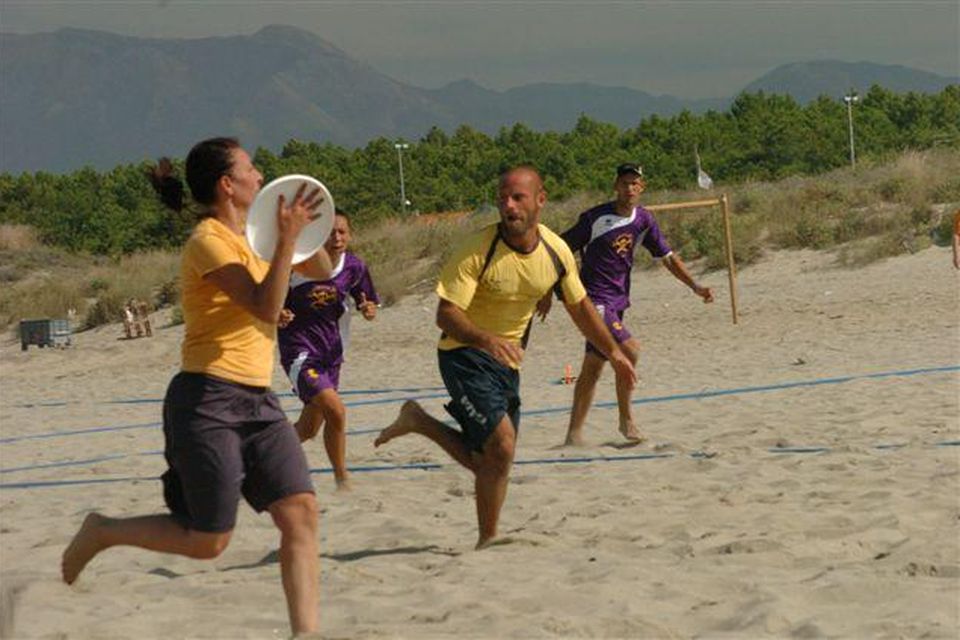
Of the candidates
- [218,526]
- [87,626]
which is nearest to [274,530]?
[87,626]

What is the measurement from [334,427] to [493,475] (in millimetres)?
2015

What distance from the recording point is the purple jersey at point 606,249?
999 centimetres

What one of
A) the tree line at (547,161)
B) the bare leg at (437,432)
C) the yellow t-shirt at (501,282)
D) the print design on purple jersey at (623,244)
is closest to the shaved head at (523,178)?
the yellow t-shirt at (501,282)

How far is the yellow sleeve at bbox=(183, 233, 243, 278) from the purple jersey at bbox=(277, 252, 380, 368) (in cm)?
356

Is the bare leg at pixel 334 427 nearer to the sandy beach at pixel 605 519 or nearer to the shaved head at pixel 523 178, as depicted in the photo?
the sandy beach at pixel 605 519

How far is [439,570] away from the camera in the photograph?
6.29 meters

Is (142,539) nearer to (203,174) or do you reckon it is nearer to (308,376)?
(203,174)

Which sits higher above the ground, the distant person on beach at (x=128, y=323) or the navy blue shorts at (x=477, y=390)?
the navy blue shorts at (x=477, y=390)

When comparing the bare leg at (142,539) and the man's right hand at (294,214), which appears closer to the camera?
the man's right hand at (294,214)

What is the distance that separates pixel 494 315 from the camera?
6750 millimetres

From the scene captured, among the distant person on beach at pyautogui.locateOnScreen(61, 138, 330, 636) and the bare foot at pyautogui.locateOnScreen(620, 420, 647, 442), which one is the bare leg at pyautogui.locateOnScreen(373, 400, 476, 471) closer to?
the distant person on beach at pyautogui.locateOnScreen(61, 138, 330, 636)

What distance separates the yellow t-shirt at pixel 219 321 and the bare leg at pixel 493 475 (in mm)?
1689

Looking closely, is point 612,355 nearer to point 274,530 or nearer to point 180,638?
point 274,530

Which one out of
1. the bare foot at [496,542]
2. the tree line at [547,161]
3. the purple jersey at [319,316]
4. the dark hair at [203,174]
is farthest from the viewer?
the tree line at [547,161]
